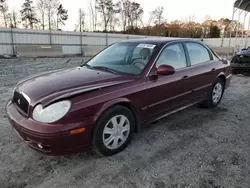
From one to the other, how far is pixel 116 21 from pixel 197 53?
39.3m

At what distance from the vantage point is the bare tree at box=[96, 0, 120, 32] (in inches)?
1551

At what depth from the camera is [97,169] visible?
2660mm

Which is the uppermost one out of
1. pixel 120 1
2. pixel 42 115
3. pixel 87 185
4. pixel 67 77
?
pixel 120 1

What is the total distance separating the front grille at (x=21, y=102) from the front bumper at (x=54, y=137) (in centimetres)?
11

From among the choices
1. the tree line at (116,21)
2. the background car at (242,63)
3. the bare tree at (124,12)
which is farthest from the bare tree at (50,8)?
the background car at (242,63)

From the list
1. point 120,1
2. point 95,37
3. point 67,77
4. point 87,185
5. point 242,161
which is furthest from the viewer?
point 120,1

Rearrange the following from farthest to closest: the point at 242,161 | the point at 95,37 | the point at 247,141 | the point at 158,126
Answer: the point at 95,37, the point at 158,126, the point at 247,141, the point at 242,161

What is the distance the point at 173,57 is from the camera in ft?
12.3

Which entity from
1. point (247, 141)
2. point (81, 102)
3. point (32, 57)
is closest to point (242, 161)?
point (247, 141)

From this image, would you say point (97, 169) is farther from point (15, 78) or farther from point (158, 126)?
point (15, 78)

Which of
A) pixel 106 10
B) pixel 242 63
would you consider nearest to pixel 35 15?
pixel 106 10

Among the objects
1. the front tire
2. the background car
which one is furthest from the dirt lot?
the background car

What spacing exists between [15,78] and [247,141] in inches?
286

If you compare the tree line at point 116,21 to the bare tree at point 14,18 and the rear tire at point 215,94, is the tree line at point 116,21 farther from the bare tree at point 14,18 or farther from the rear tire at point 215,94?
the rear tire at point 215,94
